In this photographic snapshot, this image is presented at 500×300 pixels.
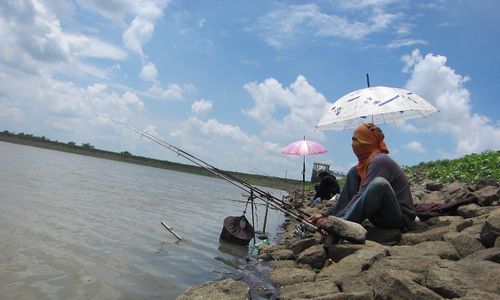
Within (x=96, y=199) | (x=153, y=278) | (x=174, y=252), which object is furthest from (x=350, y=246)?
(x=96, y=199)

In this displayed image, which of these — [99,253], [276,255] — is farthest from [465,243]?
[99,253]

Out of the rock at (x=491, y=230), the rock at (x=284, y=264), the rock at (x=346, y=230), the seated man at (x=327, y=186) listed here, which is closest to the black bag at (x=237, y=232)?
the rock at (x=284, y=264)

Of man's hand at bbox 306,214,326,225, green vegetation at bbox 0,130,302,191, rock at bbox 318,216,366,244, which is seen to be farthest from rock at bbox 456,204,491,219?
green vegetation at bbox 0,130,302,191

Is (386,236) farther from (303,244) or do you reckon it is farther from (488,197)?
(488,197)

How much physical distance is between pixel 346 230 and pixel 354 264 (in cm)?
71

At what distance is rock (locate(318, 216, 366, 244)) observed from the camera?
18.5 feet

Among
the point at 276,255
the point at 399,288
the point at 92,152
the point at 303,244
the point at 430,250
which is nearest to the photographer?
the point at 399,288

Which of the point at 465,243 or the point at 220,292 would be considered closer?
the point at 220,292

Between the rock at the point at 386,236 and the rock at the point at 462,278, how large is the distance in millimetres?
1901

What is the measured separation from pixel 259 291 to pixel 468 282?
8.61ft

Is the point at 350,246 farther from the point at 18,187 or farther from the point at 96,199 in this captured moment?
the point at 18,187

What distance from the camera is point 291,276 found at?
5793mm

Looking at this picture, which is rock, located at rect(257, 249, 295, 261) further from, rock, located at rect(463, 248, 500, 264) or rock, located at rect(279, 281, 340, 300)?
rock, located at rect(463, 248, 500, 264)

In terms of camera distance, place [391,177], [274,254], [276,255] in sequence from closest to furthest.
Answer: [391,177], [276,255], [274,254]
